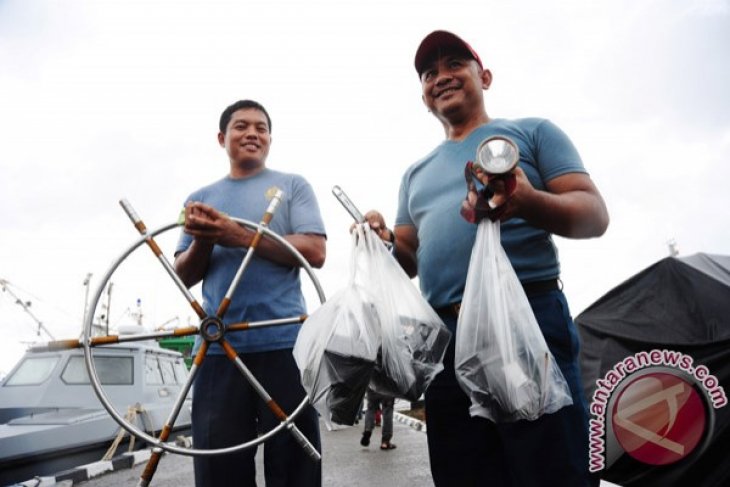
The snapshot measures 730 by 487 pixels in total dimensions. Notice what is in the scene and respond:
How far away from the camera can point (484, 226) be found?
1350 millimetres

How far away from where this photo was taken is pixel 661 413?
3314mm

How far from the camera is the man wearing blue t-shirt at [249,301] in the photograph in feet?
5.52

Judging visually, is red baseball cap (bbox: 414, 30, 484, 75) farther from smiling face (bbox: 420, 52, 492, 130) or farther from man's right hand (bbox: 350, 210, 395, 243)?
man's right hand (bbox: 350, 210, 395, 243)

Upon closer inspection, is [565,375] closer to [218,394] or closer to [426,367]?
[426,367]

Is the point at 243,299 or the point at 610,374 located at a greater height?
the point at 243,299

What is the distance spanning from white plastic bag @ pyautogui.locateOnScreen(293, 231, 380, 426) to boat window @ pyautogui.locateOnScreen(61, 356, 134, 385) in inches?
328

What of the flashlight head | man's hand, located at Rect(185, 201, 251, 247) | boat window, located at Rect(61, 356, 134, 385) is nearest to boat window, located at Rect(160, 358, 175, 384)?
boat window, located at Rect(61, 356, 134, 385)

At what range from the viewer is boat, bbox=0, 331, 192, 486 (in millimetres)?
6145

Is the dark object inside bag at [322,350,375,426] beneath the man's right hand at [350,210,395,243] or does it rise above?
beneath

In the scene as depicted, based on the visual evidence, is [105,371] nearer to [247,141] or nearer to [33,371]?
[33,371]

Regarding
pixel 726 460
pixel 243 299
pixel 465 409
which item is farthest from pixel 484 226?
pixel 726 460

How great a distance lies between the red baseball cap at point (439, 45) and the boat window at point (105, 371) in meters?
8.36

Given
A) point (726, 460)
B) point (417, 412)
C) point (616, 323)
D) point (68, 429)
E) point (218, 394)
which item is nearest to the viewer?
point (218, 394)

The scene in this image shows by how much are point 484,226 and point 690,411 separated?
2948 millimetres
